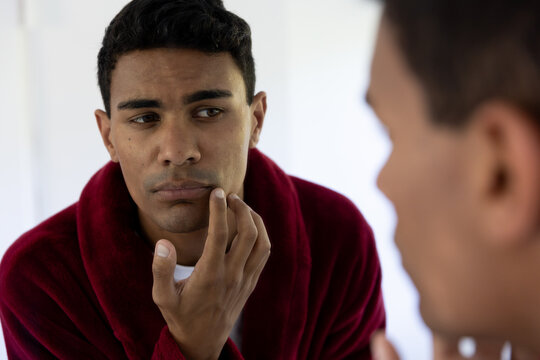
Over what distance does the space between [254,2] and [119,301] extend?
82 cm

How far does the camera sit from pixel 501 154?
261mm

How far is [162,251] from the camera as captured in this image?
70cm

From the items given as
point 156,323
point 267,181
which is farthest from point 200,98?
point 156,323

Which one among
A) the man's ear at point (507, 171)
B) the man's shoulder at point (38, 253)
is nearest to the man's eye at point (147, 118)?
the man's shoulder at point (38, 253)

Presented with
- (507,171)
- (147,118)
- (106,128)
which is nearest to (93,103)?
(106,128)

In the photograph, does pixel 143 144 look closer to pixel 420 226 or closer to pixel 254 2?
pixel 420 226

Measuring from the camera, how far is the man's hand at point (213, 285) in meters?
0.73

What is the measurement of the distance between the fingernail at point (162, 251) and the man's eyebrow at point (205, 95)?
21 centimetres

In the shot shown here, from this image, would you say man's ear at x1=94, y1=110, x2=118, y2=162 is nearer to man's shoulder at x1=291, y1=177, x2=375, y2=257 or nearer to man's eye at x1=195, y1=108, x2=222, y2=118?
man's eye at x1=195, y1=108, x2=222, y2=118

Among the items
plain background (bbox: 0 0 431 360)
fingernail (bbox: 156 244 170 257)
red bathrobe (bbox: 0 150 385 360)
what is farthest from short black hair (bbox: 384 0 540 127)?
plain background (bbox: 0 0 431 360)

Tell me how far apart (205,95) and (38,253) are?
1.25ft

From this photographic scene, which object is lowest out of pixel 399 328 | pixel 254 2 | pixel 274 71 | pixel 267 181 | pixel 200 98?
pixel 399 328

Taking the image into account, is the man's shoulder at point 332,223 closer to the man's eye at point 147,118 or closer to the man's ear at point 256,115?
the man's ear at point 256,115

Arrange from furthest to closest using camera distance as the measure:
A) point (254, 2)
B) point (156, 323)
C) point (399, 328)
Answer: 1. point (254, 2)
2. point (399, 328)
3. point (156, 323)
